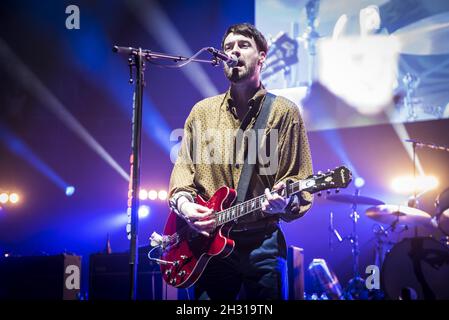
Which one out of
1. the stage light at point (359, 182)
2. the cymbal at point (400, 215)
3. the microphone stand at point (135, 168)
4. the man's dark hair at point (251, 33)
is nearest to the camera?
the microphone stand at point (135, 168)

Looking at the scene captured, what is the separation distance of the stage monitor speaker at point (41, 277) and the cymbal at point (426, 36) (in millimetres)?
4794

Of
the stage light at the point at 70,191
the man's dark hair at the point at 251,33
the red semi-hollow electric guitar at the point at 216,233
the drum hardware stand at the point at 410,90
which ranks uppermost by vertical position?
the drum hardware stand at the point at 410,90

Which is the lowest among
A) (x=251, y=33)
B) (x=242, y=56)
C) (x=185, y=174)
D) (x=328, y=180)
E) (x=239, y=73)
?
(x=328, y=180)

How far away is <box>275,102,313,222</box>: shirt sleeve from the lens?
3.09 meters

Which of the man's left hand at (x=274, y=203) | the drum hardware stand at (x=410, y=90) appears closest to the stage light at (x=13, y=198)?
the drum hardware stand at (x=410, y=90)

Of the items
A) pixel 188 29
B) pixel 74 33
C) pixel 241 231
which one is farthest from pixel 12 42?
pixel 241 231

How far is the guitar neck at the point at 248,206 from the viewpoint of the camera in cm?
305

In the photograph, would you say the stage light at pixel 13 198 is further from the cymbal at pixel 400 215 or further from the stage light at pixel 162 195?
the cymbal at pixel 400 215

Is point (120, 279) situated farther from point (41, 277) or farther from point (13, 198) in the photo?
point (13, 198)

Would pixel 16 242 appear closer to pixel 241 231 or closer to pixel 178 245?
pixel 178 245

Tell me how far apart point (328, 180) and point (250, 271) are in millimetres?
681

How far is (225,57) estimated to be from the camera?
326cm

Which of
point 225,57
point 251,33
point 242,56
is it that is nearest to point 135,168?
point 225,57
